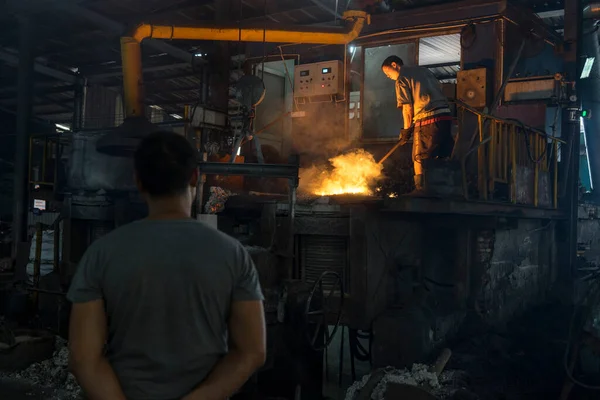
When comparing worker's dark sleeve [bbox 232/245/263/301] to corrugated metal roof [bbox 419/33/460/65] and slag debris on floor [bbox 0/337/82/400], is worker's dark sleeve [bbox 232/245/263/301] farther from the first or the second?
corrugated metal roof [bbox 419/33/460/65]

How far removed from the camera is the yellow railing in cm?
705

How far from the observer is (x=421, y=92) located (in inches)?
295

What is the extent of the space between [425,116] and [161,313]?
6.18 metres

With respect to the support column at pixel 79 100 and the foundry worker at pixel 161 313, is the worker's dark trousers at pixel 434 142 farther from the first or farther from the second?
the support column at pixel 79 100

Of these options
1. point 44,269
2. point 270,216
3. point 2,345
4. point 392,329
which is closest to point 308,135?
point 270,216

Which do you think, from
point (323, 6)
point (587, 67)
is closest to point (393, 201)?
point (587, 67)

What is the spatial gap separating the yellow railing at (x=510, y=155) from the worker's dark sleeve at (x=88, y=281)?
550 cm

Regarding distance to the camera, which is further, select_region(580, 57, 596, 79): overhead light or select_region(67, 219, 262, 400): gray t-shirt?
select_region(580, 57, 596, 79): overhead light

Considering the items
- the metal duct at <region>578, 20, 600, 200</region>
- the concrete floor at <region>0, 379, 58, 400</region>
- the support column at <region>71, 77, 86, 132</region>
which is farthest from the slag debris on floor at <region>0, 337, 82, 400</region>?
the support column at <region>71, 77, 86, 132</region>

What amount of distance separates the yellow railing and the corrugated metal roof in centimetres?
269

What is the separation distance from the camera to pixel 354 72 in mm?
11430

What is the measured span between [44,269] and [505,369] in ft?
42.1

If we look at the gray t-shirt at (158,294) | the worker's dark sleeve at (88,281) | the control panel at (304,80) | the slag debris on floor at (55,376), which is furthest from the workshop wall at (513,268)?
the worker's dark sleeve at (88,281)

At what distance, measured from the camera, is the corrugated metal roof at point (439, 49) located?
1010 centimetres
